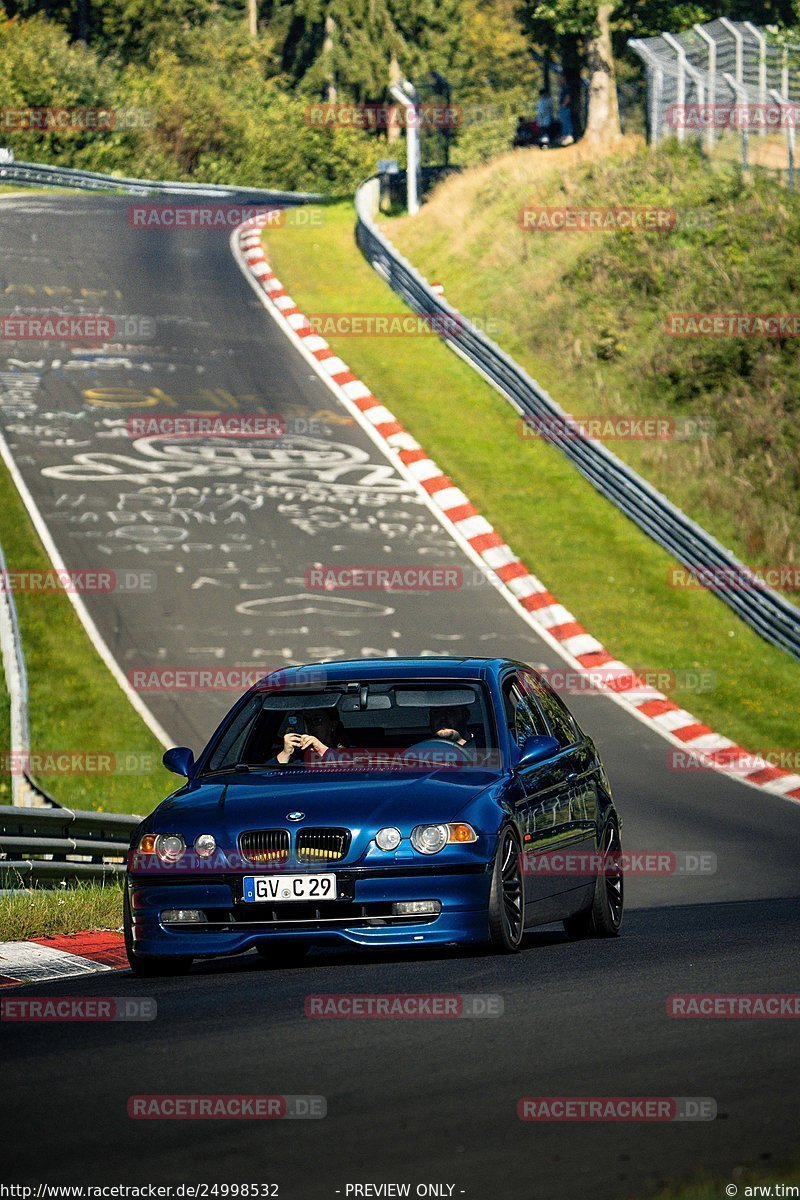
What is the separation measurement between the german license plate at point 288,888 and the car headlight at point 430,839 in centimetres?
41

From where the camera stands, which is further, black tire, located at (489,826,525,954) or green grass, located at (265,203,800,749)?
green grass, located at (265,203,800,749)

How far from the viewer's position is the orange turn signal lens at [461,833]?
838 cm

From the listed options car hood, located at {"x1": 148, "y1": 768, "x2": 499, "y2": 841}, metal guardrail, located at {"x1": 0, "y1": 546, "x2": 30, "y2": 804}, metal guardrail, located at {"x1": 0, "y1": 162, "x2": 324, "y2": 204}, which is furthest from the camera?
metal guardrail, located at {"x1": 0, "y1": 162, "x2": 324, "y2": 204}

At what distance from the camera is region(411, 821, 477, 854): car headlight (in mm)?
8375

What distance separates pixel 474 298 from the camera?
1452 inches

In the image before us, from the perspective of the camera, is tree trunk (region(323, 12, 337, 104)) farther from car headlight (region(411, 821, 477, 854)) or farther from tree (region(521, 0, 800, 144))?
car headlight (region(411, 821, 477, 854))

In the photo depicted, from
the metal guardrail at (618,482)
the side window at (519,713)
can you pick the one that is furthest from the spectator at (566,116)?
the side window at (519,713)

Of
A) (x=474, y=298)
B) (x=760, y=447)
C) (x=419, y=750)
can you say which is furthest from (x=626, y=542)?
(x=419, y=750)

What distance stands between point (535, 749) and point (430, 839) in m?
0.99

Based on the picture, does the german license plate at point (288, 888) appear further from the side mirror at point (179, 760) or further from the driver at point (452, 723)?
the driver at point (452, 723)

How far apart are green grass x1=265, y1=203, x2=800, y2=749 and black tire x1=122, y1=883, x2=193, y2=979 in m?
11.7

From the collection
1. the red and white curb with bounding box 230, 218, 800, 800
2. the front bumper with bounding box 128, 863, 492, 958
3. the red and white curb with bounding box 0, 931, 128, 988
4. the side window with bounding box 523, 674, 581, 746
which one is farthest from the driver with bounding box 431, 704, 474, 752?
the red and white curb with bounding box 230, 218, 800, 800

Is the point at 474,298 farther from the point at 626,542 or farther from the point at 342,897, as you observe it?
the point at 342,897

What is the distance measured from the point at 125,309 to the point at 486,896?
29042mm
